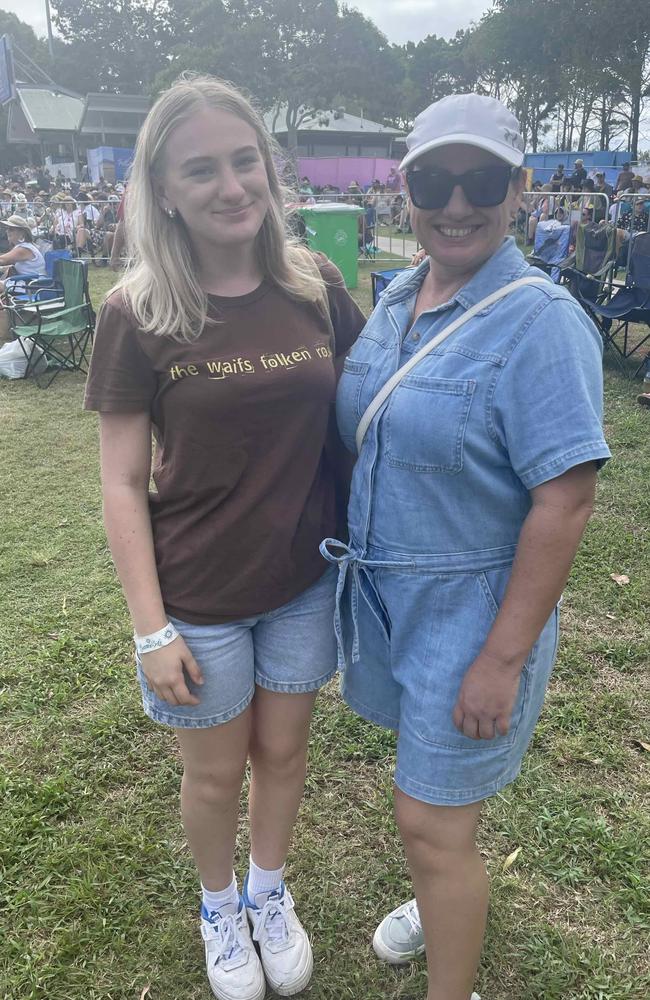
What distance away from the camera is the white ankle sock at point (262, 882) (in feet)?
6.30

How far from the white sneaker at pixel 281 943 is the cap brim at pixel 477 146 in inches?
71.8

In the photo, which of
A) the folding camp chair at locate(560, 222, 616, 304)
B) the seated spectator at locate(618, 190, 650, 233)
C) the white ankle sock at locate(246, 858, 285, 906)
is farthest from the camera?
the seated spectator at locate(618, 190, 650, 233)

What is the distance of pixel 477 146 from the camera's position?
124cm

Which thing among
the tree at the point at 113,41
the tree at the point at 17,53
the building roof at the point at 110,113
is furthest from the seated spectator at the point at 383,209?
the tree at the point at 113,41

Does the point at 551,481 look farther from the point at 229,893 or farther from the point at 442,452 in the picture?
the point at 229,893

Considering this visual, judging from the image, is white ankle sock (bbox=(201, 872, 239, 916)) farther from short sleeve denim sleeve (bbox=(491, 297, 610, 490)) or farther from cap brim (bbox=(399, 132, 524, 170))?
cap brim (bbox=(399, 132, 524, 170))

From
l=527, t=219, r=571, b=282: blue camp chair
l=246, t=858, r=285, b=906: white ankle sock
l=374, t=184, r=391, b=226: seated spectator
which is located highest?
l=374, t=184, r=391, b=226: seated spectator

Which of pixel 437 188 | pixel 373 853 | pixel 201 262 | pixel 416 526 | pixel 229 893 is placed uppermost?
pixel 437 188

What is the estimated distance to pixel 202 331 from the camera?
145 cm

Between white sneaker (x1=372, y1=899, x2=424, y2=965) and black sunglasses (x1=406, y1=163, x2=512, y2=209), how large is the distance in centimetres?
172

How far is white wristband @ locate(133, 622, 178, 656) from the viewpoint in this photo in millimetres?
1501

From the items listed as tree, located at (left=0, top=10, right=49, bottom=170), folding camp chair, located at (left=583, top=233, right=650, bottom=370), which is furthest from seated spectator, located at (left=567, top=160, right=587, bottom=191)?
tree, located at (left=0, top=10, right=49, bottom=170)

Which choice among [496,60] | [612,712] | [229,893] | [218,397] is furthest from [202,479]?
[496,60]

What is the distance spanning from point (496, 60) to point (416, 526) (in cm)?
4452
